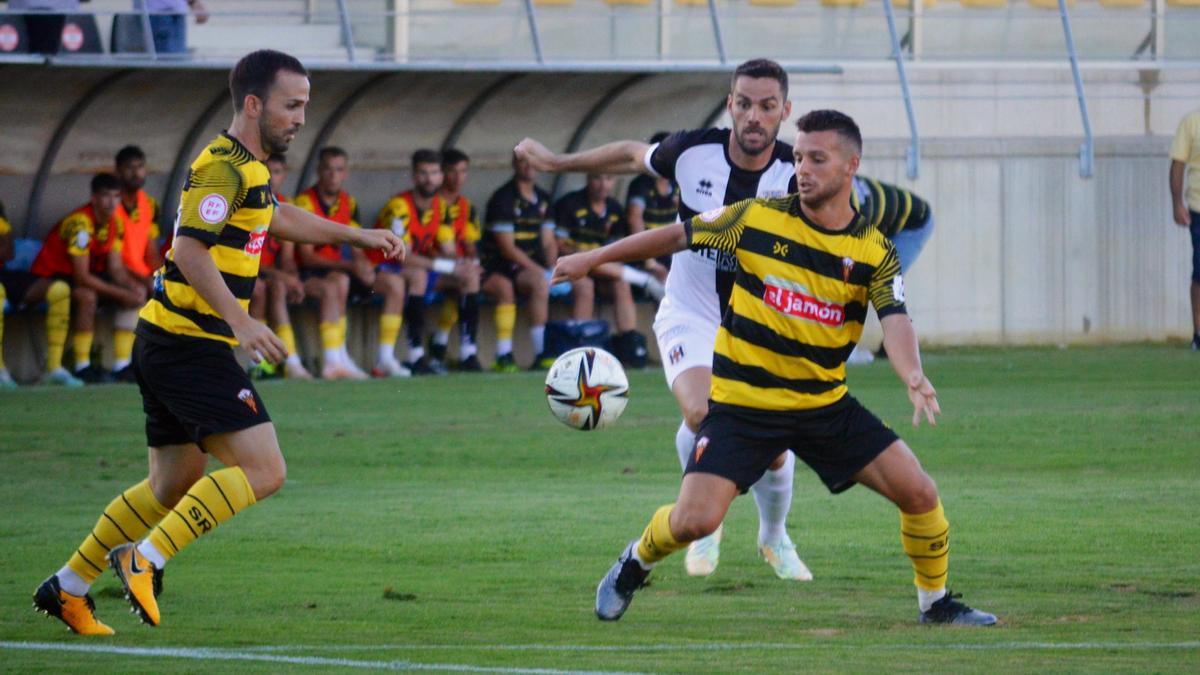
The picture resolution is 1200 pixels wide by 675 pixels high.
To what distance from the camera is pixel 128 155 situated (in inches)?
627

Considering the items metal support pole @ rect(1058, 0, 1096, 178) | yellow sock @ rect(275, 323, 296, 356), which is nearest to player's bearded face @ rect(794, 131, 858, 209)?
yellow sock @ rect(275, 323, 296, 356)

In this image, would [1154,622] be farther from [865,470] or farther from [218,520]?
[218,520]

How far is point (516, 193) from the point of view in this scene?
59.6 ft

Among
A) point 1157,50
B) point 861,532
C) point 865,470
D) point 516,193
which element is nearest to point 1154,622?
point 865,470

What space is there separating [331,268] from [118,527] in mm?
10691

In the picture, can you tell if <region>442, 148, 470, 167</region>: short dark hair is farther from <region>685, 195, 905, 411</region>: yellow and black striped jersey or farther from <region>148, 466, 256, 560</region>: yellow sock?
<region>148, 466, 256, 560</region>: yellow sock

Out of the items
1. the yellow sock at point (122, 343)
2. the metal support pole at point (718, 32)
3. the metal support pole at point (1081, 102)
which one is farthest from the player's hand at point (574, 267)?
→ the metal support pole at point (1081, 102)

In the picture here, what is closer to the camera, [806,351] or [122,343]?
[806,351]

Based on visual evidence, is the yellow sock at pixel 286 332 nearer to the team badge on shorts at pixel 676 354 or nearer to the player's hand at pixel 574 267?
the team badge on shorts at pixel 676 354

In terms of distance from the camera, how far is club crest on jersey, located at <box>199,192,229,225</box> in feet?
21.1

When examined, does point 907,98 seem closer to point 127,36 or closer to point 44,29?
point 127,36

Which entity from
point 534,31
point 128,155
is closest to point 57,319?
point 128,155

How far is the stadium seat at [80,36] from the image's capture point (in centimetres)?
1552

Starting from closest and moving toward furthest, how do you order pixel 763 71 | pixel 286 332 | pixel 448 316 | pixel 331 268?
1. pixel 763 71
2. pixel 286 332
3. pixel 331 268
4. pixel 448 316
